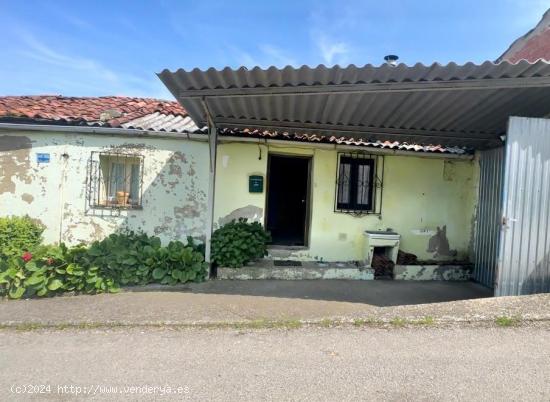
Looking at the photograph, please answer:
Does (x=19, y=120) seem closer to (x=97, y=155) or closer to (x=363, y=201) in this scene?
(x=97, y=155)

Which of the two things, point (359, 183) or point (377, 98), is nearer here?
point (377, 98)

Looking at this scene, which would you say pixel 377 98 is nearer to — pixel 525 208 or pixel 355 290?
pixel 525 208

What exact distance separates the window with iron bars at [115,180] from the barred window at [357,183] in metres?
3.95

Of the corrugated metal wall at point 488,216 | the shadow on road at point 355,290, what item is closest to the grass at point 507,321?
the shadow on road at point 355,290

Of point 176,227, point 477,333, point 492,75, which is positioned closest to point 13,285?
point 176,227

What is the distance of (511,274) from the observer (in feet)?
15.0

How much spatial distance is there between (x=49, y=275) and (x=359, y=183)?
223 inches

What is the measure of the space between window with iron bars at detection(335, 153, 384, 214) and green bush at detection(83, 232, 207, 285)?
312 cm

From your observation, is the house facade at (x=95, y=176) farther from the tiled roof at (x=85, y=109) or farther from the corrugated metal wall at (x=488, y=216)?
the corrugated metal wall at (x=488, y=216)

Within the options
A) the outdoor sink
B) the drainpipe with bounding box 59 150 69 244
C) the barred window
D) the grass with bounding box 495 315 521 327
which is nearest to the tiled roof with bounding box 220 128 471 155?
the barred window

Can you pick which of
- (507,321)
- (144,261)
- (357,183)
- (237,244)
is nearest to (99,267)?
(144,261)

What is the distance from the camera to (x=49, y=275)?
5129 mm

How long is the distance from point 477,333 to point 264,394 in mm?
2420

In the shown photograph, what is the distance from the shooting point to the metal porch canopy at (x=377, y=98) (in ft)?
13.2
